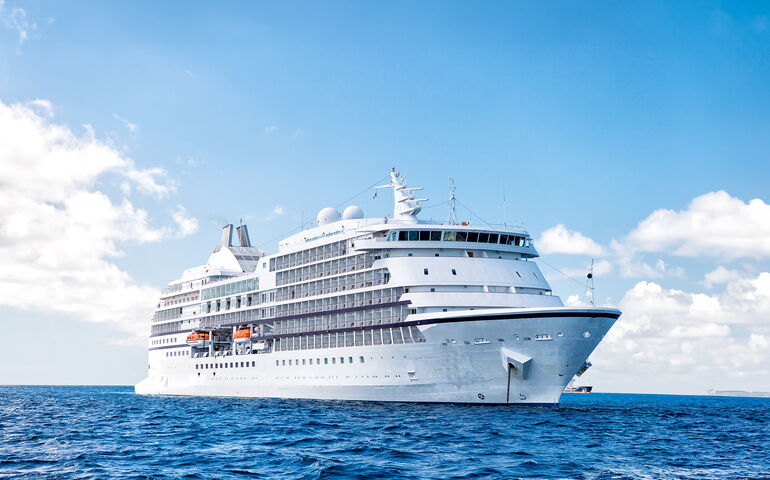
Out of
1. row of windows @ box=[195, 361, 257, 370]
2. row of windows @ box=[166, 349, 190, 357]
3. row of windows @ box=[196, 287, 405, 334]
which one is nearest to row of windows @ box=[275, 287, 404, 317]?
row of windows @ box=[196, 287, 405, 334]

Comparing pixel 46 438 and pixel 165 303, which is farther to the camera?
pixel 165 303

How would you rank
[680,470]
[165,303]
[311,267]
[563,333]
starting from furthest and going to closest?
[165,303], [311,267], [563,333], [680,470]

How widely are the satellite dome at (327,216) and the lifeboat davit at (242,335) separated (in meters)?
11.0

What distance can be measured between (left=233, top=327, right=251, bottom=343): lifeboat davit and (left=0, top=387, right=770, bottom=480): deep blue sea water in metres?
19.6

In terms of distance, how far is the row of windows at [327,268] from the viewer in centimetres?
5100

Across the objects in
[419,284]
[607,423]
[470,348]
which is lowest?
[607,423]

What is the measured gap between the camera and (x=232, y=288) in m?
68.3

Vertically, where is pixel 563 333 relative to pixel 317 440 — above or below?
above

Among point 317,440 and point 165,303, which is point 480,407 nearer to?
point 317,440

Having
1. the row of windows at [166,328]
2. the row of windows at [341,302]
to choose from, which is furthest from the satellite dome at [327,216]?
the row of windows at [166,328]

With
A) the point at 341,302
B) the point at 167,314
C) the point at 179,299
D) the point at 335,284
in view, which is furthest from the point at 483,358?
the point at 167,314

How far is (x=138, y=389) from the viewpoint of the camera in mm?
85375

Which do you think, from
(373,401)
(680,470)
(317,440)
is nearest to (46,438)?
(317,440)

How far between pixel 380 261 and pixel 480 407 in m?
12.2
